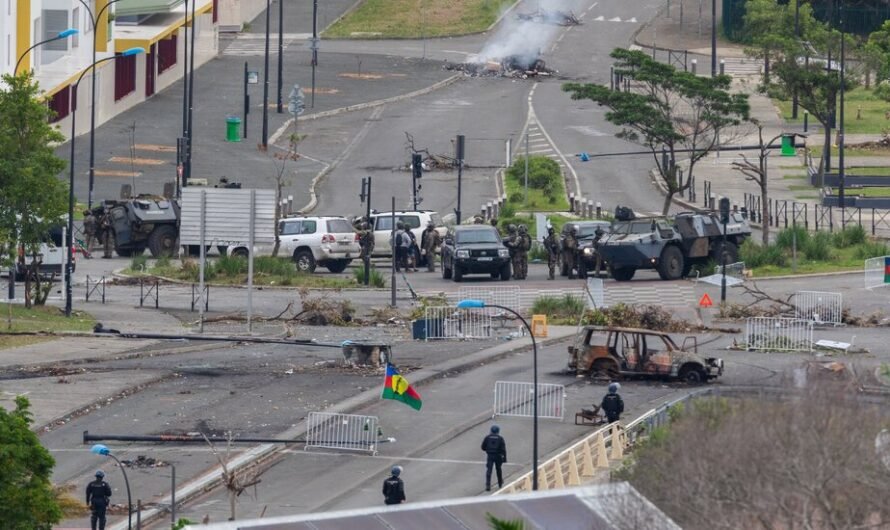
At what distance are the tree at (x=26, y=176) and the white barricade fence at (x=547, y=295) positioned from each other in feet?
36.3

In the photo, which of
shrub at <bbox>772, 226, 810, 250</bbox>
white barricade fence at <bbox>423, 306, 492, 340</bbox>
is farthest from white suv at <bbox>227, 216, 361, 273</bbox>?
shrub at <bbox>772, 226, 810, 250</bbox>

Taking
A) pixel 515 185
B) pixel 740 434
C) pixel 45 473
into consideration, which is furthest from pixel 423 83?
pixel 740 434

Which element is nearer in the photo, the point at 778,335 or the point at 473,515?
the point at 473,515

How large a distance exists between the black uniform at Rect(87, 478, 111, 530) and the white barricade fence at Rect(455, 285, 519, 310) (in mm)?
18734

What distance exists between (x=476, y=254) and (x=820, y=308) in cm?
975

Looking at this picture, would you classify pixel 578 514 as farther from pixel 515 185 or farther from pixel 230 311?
pixel 515 185

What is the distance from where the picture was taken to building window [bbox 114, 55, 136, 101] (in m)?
81.1

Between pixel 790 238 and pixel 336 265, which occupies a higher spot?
pixel 790 238

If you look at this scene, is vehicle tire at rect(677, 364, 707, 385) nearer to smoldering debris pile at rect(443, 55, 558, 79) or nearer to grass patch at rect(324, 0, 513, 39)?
smoldering debris pile at rect(443, 55, 558, 79)

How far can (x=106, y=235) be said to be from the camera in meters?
56.5

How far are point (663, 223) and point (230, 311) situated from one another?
11.3 m

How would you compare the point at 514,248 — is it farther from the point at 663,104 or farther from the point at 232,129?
the point at 232,129

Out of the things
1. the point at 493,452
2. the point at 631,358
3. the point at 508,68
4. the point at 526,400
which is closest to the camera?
the point at 493,452

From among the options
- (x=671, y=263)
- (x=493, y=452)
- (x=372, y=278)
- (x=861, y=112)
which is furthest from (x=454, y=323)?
(x=861, y=112)
